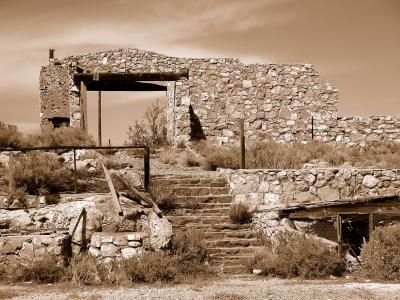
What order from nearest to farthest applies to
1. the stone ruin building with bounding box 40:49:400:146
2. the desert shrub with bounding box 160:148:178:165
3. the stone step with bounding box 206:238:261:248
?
the stone step with bounding box 206:238:261:248 < the desert shrub with bounding box 160:148:178:165 < the stone ruin building with bounding box 40:49:400:146

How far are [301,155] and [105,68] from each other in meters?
8.18

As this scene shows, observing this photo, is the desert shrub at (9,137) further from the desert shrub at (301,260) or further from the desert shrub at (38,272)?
the desert shrub at (301,260)

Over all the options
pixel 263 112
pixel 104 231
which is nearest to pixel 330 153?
pixel 263 112

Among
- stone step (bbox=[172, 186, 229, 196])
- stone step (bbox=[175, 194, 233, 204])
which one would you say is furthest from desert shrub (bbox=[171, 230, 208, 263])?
stone step (bbox=[172, 186, 229, 196])

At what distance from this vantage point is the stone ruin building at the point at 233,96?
19047mm

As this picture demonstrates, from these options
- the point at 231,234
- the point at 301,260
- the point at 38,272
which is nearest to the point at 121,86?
the point at 231,234

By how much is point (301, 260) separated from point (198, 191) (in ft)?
13.1

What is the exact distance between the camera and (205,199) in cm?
1245

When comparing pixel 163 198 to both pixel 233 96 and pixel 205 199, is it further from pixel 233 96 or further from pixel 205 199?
pixel 233 96

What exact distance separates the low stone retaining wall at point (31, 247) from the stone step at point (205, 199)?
367 cm

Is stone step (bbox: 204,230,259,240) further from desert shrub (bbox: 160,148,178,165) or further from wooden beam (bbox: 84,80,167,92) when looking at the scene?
wooden beam (bbox: 84,80,167,92)

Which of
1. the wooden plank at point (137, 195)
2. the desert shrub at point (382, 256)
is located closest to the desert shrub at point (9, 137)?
the wooden plank at point (137, 195)

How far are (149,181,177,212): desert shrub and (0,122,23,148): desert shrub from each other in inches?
174

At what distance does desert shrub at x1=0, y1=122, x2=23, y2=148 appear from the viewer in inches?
536
